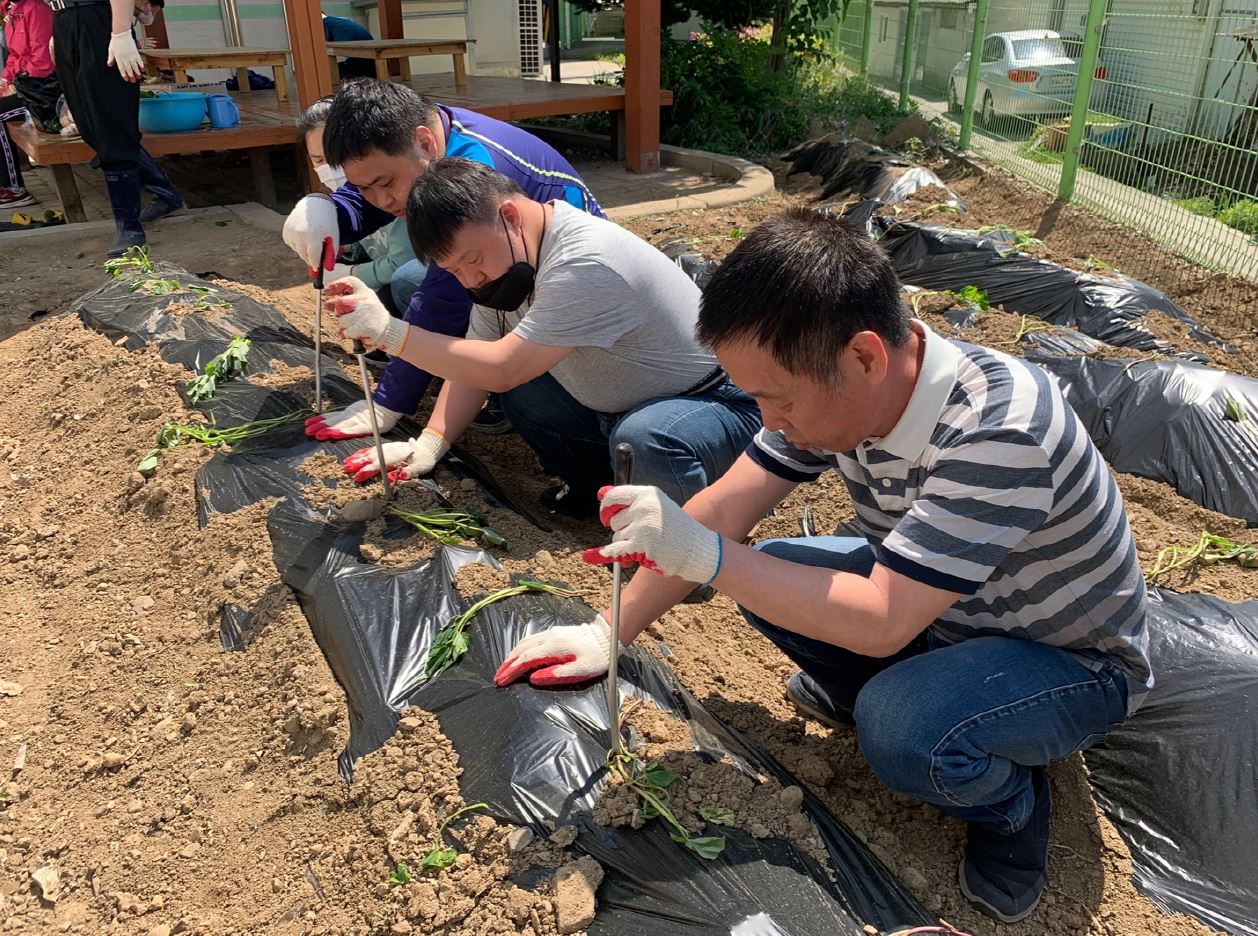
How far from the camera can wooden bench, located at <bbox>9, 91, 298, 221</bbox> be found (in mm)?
5371

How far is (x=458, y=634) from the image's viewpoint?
1.89 meters

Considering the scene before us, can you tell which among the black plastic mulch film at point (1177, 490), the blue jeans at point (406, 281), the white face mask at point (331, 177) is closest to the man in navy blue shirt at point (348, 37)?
the black plastic mulch film at point (1177, 490)

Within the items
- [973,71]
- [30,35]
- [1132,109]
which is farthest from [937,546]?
[973,71]

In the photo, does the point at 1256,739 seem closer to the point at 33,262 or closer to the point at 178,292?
the point at 178,292

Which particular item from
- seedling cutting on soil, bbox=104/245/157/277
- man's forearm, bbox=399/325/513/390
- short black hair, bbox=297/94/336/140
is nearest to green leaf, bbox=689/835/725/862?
man's forearm, bbox=399/325/513/390

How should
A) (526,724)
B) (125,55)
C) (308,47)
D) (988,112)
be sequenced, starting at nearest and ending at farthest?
(526,724) < (125,55) < (308,47) < (988,112)

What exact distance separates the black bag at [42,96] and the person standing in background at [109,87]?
92 centimetres

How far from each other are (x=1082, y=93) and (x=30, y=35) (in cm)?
644

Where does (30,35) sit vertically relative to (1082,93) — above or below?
above

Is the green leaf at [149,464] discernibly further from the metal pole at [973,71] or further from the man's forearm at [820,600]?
the metal pole at [973,71]

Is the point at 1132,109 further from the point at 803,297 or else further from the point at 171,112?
the point at 171,112

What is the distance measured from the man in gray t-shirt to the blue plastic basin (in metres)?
4.19

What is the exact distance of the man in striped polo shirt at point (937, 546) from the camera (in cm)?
138

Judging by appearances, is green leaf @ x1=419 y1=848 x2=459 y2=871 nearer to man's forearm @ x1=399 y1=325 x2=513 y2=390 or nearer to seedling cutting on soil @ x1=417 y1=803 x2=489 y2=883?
seedling cutting on soil @ x1=417 y1=803 x2=489 y2=883
